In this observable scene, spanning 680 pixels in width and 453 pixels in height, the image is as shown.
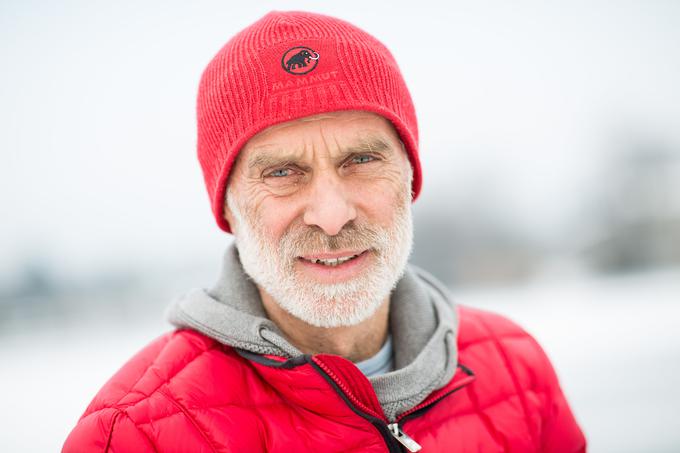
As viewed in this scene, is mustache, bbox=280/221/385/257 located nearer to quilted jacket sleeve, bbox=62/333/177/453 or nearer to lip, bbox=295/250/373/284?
lip, bbox=295/250/373/284

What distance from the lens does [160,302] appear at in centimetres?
→ 517

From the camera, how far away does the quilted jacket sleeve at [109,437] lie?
1115mm

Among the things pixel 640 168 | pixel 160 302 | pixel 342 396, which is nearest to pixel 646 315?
pixel 640 168

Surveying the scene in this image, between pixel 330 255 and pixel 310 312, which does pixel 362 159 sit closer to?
pixel 330 255

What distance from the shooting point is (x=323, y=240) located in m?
1.38

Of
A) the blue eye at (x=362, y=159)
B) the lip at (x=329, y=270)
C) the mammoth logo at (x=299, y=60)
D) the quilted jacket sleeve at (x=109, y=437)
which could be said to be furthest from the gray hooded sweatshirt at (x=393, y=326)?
the mammoth logo at (x=299, y=60)

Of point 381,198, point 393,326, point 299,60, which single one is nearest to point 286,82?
point 299,60

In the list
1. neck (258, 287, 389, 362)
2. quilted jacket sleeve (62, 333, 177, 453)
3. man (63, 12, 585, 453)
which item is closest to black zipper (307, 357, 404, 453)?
man (63, 12, 585, 453)

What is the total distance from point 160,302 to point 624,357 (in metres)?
4.63

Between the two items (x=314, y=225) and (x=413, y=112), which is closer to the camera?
→ (x=314, y=225)

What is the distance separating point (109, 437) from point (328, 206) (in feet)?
2.70

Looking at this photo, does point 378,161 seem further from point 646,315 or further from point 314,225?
Answer: point 646,315

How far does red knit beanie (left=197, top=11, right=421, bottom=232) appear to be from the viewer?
53.8 inches

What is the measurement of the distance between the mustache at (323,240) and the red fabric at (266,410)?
334mm
